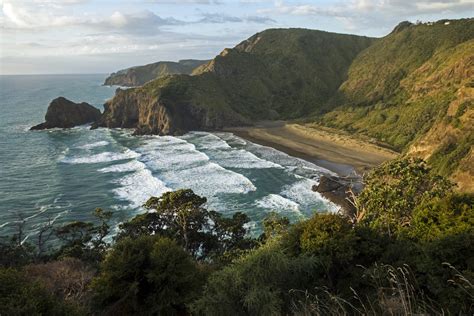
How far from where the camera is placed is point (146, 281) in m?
16.5

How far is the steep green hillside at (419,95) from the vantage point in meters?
50.2

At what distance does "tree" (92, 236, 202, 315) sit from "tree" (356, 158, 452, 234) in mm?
12113

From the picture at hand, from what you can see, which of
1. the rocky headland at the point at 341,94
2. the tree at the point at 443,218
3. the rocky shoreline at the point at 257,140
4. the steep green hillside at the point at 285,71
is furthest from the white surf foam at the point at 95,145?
the tree at the point at 443,218

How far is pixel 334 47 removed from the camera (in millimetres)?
141875

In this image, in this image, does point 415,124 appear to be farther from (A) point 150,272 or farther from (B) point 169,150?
(A) point 150,272

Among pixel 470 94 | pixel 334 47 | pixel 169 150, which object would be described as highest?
pixel 334 47

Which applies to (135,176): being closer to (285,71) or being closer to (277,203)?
(277,203)

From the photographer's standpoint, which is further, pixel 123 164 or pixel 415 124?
→ pixel 415 124

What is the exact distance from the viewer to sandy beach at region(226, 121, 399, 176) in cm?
6008

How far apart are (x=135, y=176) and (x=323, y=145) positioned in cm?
3513

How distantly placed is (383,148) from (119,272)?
2324 inches

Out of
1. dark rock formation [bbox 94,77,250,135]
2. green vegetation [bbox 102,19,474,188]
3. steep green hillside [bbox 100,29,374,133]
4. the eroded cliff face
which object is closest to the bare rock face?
dark rock formation [bbox 94,77,250,135]

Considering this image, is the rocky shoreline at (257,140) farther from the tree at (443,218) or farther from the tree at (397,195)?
the tree at (443,218)

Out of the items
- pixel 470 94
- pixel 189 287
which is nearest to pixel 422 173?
pixel 189 287
